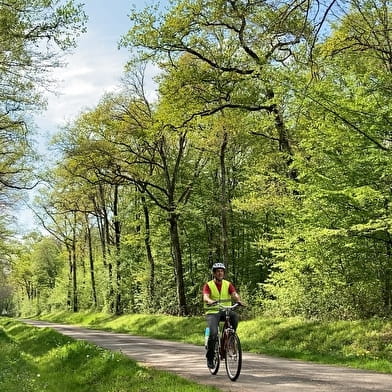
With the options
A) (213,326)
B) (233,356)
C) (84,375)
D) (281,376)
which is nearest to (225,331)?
(213,326)

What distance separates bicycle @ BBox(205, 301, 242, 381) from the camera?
8.85m

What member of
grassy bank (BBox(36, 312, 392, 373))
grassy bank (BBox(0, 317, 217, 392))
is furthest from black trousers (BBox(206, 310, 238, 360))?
grassy bank (BBox(36, 312, 392, 373))

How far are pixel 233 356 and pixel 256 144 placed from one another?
54.9 ft

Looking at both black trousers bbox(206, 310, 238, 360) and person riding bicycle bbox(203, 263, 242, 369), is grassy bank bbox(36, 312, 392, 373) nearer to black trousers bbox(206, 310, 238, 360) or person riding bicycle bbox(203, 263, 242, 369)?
black trousers bbox(206, 310, 238, 360)

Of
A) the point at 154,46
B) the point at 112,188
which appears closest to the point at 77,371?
the point at 154,46

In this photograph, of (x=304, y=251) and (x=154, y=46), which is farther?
(x=154, y=46)

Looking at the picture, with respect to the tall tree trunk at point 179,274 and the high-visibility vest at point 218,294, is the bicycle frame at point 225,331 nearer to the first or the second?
the high-visibility vest at point 218,294

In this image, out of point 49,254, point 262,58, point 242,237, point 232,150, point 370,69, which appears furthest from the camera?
point 49,254

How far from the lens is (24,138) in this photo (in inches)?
→ 882

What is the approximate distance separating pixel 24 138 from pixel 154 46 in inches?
300

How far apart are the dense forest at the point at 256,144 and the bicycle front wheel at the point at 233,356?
13.8ft

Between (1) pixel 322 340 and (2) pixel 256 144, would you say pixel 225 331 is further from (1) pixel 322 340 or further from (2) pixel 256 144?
(2) pixel 256 144

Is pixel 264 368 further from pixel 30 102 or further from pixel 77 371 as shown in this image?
pixel 30 102

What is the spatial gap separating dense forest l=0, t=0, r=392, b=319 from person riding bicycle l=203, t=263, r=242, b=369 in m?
3.39
